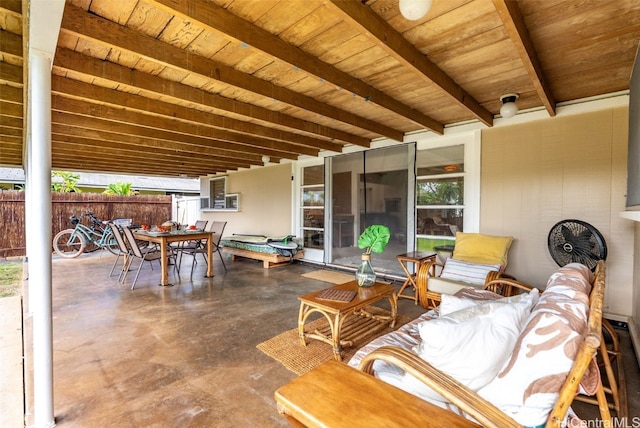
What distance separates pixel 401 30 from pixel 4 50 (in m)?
2.77

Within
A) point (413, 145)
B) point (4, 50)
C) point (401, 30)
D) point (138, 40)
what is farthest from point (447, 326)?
point (413, 145)

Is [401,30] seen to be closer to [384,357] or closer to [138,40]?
[138,40]

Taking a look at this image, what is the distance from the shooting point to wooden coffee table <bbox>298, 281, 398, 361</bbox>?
90.1 inches

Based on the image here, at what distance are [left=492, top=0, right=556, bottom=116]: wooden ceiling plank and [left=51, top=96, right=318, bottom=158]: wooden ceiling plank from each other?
145 inches

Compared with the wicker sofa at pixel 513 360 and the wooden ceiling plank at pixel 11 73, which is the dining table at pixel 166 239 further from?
the wicker sofa at pixel 513 360

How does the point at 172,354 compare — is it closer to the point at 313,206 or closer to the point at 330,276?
the point at 330,276

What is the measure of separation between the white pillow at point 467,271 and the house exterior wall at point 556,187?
88 cm

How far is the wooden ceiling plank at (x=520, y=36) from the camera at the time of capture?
158 centimetres

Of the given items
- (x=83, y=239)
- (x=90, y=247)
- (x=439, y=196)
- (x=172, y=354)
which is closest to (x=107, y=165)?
(x=83, y=239)

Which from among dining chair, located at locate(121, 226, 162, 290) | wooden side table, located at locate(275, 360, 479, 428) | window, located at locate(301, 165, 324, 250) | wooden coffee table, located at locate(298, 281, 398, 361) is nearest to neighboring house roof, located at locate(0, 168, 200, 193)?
dining chair, located at locate(121, 226, 162, 290)

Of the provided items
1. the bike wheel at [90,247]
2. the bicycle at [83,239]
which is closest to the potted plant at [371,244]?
the bicycle at [83,239]

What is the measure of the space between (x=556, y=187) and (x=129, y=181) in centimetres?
1465

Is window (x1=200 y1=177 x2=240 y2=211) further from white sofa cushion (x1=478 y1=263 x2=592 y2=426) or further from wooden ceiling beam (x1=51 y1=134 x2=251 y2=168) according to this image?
white sofa cushion (x1=478 y1=263 x2=592 y2=426)

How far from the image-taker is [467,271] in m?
3.19
